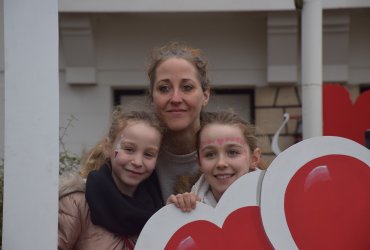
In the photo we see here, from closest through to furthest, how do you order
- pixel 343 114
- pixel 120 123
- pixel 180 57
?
pixel 120 123 < pixel 180 57 < pixel 343 114

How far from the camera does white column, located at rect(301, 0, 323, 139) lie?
275cm

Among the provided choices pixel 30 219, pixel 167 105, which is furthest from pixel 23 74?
pixel 167 105

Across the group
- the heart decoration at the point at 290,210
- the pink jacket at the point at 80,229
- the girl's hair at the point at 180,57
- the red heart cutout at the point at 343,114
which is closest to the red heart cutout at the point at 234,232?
the heart decoration at the point at 290,210

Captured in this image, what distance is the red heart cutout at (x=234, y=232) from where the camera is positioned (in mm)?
1442

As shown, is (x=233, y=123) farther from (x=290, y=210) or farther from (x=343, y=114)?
(x=343, y=114)

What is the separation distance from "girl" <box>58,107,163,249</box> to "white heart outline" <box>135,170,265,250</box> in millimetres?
188

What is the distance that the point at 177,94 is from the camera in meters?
1.82

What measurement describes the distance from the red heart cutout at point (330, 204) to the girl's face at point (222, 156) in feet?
0.70

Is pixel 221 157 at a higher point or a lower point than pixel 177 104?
lower

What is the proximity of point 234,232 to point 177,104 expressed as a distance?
1.72 ft

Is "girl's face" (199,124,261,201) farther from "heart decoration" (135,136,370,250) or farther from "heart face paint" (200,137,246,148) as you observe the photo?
"heart decoration" (135,136,370,250)

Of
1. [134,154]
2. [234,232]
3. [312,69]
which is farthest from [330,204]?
[312,69]

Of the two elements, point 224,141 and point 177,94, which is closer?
point 224,141

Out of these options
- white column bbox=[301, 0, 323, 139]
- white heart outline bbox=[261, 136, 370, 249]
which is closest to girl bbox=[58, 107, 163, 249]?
white heart outline bbox=[261, 136, 370, 249]
